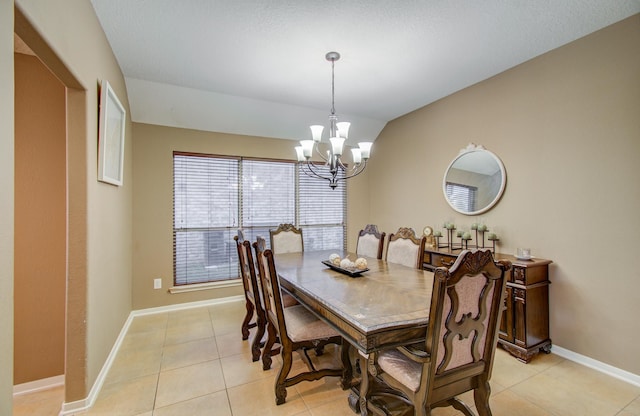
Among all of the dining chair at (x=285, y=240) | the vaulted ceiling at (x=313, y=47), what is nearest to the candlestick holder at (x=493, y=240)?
the vaulted ceiling at (x=313, y=47)

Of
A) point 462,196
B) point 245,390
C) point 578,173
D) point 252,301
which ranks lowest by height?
point 245,390

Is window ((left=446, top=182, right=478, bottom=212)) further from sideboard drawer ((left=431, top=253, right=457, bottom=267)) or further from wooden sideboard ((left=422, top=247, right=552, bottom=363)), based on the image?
wooden sideboard ((left=422, top=247, right=552, bottom=363))

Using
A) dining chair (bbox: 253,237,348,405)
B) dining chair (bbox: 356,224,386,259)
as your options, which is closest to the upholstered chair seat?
dining chair (bbox: 253,237,348,405)

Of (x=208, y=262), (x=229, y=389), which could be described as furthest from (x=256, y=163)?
(x=229, y=389)

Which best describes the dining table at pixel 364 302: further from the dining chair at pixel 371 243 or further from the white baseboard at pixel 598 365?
the white baseboard at pixel 598 365

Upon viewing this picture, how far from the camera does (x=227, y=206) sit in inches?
161

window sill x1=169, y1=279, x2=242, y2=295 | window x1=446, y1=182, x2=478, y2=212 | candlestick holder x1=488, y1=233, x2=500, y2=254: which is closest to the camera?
candlestick holder x1=488, y1=233, x2=500, y2=254

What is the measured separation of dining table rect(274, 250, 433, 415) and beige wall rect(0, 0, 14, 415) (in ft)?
4.39

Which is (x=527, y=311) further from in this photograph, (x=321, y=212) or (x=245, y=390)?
(x=321, y=212)

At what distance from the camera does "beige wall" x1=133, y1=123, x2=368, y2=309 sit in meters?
3.60

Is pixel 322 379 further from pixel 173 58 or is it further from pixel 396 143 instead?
pixel 396 143

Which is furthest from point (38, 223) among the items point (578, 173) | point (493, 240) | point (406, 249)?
point (578, 173)

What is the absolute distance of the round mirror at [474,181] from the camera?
305cm

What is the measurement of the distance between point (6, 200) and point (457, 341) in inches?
76.5
